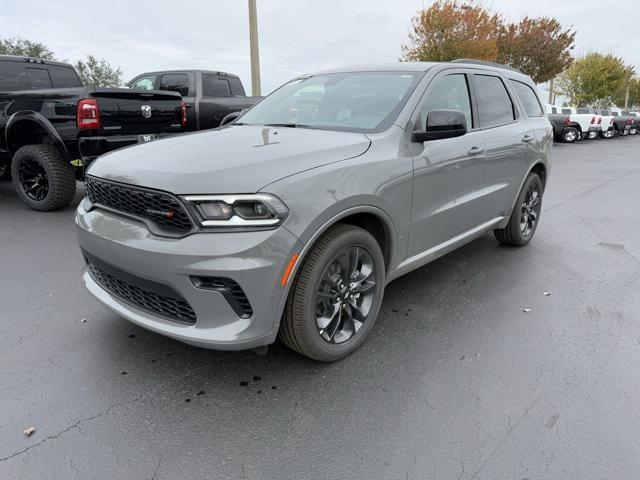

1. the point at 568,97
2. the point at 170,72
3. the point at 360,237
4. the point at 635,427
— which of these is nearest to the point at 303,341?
the point at 360,237

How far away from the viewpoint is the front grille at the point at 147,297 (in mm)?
2334

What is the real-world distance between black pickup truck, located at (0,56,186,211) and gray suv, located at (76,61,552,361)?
8.39 feet

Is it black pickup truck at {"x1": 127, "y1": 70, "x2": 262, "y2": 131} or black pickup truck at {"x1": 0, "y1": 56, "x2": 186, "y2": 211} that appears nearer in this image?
black pickup truck at {"x1": 0, "y1": 56, "x2": 186, "y2": 211}

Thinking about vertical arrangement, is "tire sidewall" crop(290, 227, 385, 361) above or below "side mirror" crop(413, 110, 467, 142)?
below

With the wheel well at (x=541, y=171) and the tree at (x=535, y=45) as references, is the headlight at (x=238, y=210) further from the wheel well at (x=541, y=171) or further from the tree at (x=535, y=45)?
the tree at (x=535, y=45)

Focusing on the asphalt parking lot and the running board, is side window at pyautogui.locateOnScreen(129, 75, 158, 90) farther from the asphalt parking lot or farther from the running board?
the running board

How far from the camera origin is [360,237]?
2670 millimetres

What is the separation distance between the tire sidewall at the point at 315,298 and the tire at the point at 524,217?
7.88 feet

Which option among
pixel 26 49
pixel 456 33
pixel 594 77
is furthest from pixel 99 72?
pixel 594 77

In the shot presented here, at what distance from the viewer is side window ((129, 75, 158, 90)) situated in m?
9.59

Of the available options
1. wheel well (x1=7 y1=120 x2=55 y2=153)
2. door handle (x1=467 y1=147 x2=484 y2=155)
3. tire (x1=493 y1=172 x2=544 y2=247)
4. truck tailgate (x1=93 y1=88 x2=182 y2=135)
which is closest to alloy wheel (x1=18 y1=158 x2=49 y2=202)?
wheel well (x1=7 y1=120 x2=55 y2=153)

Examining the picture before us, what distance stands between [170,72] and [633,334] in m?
8.98

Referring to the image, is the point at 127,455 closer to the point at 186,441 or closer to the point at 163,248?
the point at 186,441

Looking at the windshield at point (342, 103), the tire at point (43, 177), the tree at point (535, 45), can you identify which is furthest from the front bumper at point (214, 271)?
the tree at point (535, 45)
